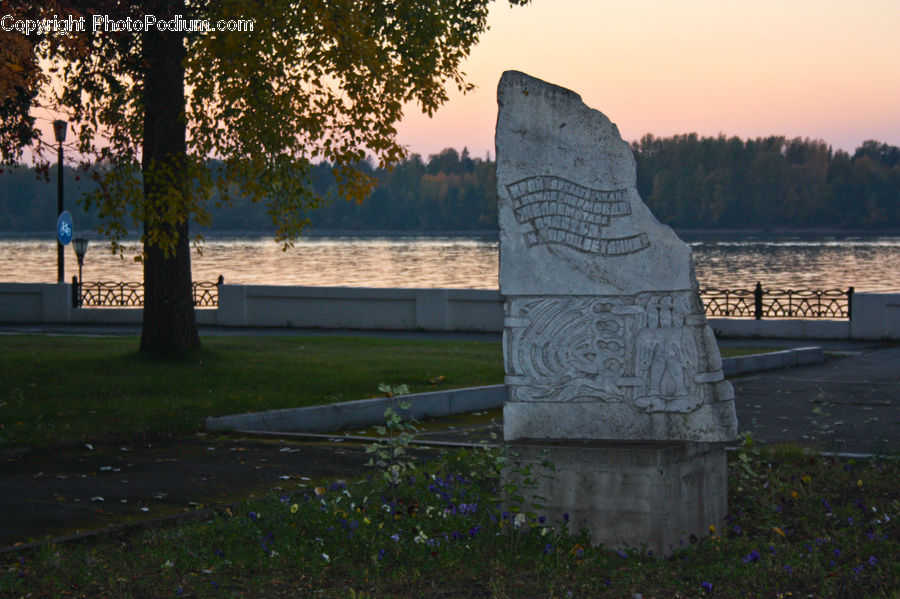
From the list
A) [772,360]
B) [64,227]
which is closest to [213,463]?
[772,360]

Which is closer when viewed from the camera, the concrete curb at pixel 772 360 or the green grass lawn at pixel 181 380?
the green grass lawn at pixel 181 380

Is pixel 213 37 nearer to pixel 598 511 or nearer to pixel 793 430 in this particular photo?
pixel 793 430

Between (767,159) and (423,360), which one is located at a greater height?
(767,159)

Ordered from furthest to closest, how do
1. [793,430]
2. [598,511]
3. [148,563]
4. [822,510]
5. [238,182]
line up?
[238,182], [793,430], [822,510], [598,511], [148,563]

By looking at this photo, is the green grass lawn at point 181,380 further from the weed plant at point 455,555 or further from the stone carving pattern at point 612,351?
the stone carving pattern at point 612,351

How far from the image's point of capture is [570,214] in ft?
23.3

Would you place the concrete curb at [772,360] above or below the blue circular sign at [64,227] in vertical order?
below

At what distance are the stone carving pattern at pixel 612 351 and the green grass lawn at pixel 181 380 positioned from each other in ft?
18.6

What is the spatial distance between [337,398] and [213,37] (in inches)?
208

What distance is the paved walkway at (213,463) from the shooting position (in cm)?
791

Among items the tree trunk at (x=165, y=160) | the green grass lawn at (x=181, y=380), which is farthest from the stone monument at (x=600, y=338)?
the tree trunk at (x=165, y=160)

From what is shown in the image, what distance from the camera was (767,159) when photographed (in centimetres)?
15150

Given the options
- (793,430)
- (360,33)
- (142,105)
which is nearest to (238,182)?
(142,105)

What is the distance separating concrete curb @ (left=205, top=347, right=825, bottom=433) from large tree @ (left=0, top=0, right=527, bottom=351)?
381cm
